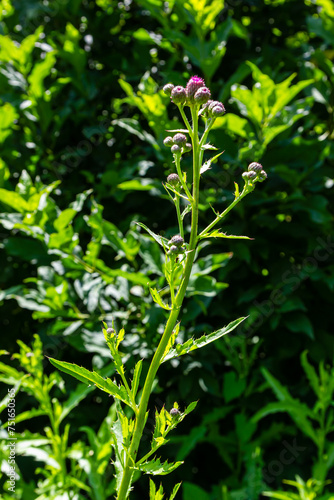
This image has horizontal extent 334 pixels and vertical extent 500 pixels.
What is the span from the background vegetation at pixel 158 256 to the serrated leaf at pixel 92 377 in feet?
3.01

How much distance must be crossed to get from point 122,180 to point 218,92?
71cm

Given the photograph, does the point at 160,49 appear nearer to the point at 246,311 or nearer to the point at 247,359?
the point at 246,311

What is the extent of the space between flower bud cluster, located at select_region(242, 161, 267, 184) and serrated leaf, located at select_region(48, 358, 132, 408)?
517mm

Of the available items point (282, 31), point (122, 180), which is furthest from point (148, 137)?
point (282, 31)

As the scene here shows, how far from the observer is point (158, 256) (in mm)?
2137

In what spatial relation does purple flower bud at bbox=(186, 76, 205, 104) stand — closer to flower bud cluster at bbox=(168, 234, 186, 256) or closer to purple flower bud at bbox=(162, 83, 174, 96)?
purple flower bud at bbox=(162, 83, 174, 96)

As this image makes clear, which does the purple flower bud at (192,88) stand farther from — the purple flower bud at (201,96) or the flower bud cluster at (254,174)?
the flower bud cluster at (254,174)

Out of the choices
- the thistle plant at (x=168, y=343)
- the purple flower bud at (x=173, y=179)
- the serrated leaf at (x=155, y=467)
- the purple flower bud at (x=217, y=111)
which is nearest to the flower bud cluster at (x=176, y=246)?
the thistle plant at (x=168, y=343)

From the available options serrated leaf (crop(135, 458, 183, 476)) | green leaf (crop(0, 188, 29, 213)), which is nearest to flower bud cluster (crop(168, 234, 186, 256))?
serrated leaf (crop(135, 458, 183, 476))

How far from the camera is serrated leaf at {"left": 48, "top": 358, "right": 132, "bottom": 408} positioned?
3.21ft

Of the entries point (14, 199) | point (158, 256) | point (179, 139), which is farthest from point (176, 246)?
point (14, 199)

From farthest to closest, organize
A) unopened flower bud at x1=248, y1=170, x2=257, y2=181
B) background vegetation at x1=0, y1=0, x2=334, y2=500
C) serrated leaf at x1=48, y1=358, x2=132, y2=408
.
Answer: background vegetation at x1=0, y1=0, x2=334, y2=500 < unopened flower bud at x1=248, y1=170, x2=257, y2=181 < serrated leaf at x1=48, y1=358, x2=132, y2=408

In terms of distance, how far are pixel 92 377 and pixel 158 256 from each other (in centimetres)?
116

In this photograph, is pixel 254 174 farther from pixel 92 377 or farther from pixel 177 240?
pixel 92 377
